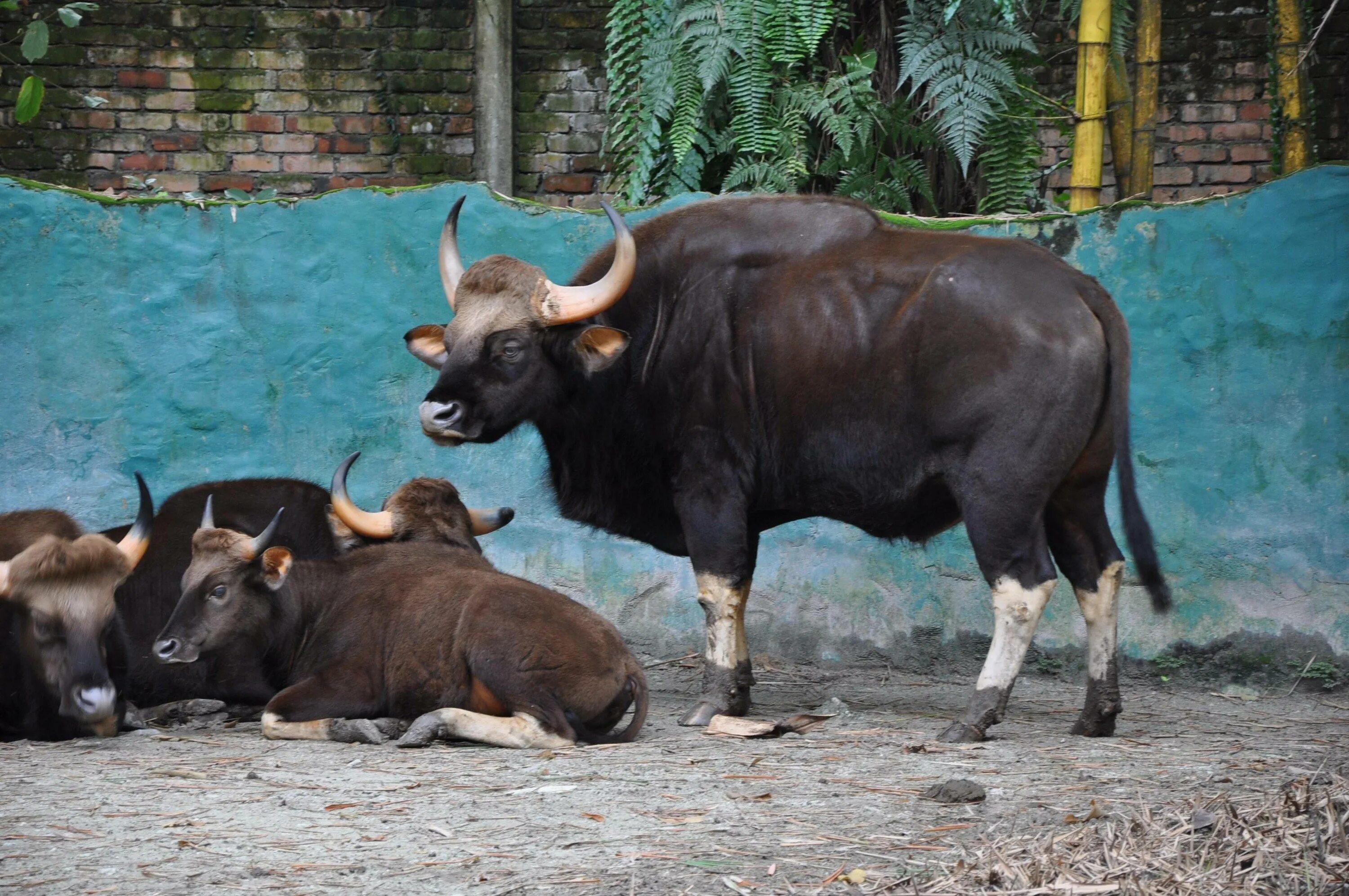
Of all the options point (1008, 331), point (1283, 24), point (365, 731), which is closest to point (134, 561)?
point (365, 731)

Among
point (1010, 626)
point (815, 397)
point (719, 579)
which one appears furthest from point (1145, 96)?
point (719, 579)

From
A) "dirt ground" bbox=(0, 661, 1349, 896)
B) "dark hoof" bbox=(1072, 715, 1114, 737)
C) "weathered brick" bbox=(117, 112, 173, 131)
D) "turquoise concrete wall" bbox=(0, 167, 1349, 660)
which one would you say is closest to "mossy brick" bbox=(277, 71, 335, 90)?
"weathered brick" bbox=(117, 112, 173, 131)

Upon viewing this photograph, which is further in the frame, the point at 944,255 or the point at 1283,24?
the point at 1283,24

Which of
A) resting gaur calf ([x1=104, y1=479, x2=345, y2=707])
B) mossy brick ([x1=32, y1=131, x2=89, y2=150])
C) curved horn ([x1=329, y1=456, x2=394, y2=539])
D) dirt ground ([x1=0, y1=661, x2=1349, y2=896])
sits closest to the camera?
dirt ground ([x1=0, y1=661, x2=1349, y2=896])

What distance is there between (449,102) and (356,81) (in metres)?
0.64

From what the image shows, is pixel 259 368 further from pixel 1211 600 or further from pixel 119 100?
pixel 1211 600

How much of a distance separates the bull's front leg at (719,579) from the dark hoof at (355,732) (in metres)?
1.22

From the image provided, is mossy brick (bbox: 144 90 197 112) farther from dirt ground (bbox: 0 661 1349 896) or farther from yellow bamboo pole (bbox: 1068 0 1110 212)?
yellow bamboo pole (bbox: 1068 0 1110 212)

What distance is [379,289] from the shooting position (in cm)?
724

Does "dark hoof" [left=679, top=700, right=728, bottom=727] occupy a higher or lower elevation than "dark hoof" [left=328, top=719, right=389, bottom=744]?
lower

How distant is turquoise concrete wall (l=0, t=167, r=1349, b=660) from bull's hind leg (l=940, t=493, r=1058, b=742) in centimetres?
155

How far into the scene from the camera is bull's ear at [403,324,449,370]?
6.25m

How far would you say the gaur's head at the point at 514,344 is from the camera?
5.73m

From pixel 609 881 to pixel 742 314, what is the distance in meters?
2.98
